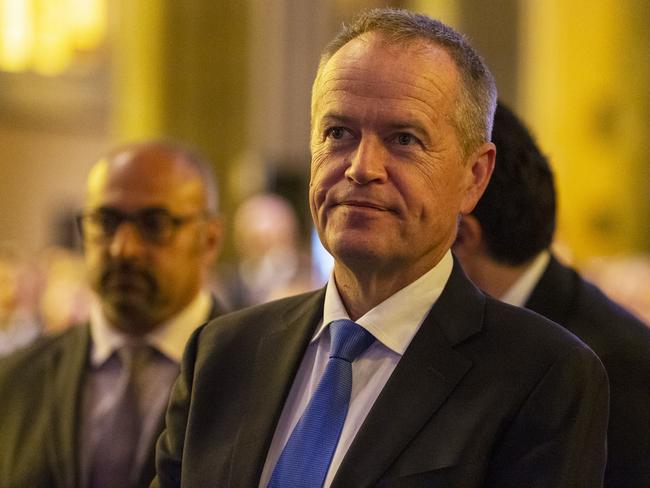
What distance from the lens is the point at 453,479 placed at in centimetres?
177

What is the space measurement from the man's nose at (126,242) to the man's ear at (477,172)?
159 cm

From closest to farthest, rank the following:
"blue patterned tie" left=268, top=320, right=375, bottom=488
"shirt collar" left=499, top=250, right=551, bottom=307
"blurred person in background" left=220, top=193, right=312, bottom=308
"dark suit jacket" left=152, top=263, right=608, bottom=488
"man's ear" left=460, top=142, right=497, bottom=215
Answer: "dark suit jacket" left=152, top=263, right=608, bottom=488 < "blue patterned tie" left=268, top=320, right=375, bottom=488 < "man's ear" left=460, top=142, right=497, bottom=215 < "shirt collar" left=499, top=250, right=551, bottom=307 < "blurred person in background" left=220, top=193, right=312, bottom=308

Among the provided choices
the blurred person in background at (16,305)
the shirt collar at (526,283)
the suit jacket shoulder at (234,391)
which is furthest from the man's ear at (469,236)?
the blurred person in background at (16,305)

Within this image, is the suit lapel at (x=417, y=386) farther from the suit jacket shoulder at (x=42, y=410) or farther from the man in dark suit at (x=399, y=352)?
the suit jacket shoulder at (x=42, y=410)

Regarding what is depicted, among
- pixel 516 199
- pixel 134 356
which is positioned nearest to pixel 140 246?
pixel 134 356

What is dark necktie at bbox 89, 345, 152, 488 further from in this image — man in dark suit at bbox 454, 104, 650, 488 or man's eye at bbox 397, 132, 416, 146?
man's eye at bbox 397, 132, 416, 146

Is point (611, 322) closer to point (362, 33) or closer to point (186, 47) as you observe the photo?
point (362, 33)

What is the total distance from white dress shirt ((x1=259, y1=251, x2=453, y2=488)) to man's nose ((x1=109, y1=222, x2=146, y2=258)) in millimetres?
1481

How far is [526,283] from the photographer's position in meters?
2.71

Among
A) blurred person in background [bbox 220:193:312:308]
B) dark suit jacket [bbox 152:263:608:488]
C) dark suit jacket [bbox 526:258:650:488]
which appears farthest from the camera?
blurred person in background [bbox 220:193:312:308]

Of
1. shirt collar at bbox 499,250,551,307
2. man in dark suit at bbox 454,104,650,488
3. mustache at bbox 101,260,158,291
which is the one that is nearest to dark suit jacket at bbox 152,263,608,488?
man in dark suit at bbox 454,104,650,488

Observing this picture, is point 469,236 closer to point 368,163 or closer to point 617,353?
point 617,353

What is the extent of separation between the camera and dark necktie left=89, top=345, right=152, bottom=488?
9.96ft

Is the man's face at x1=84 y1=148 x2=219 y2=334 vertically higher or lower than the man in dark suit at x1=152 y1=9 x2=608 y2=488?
lower
